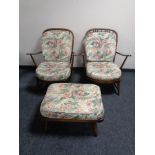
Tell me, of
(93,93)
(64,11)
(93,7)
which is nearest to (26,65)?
(64,11)

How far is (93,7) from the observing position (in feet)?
10.4

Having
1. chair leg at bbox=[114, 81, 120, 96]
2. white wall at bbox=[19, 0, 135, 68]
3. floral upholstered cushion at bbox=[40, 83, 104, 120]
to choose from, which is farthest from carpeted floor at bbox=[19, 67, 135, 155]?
white wall at bbox=[19, 0, 135, 68]

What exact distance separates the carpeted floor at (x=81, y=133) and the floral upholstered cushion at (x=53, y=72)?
0.36 metres

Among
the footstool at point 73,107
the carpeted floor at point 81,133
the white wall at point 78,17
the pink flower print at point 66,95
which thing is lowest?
the carpeted floor at point 81,133

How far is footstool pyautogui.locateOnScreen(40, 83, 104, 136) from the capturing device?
2064 mm

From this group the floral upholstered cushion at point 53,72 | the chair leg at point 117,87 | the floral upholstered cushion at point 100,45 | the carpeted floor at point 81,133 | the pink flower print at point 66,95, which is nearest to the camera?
the carpeted floor at point 81,133

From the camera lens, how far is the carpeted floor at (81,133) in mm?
2051

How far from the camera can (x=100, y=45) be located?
316 centimetres

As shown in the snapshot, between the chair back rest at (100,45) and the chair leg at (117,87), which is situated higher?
the chair back rest at (100,45)

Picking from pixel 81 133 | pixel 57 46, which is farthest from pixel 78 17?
pixel 81 133

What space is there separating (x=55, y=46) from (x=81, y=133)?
1.49 metres

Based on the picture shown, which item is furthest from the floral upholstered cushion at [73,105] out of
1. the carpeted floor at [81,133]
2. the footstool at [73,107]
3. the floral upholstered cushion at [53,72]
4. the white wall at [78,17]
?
the white wall at [78,17]

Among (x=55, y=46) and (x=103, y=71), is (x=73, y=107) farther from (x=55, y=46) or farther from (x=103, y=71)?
(x=55, y=46)

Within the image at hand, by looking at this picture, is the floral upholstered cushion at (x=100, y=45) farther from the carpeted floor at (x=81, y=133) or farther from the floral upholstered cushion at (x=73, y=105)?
the floral upholstered cushion at (x=73, y=105)
